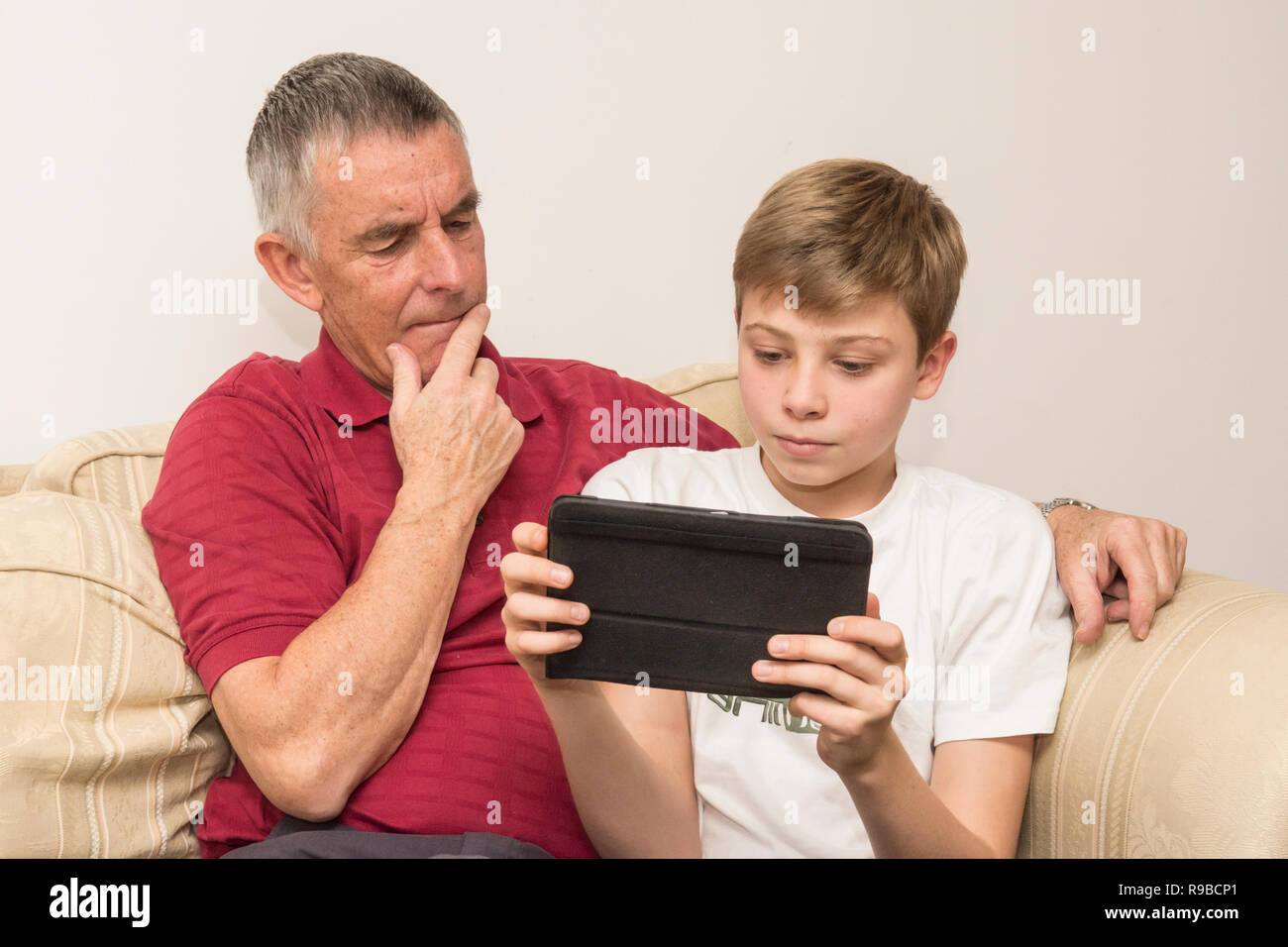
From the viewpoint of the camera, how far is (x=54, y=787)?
1099mm

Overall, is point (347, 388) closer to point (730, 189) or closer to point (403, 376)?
point (403, 376)

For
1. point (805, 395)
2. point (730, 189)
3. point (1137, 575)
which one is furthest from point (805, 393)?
point (730, 189)

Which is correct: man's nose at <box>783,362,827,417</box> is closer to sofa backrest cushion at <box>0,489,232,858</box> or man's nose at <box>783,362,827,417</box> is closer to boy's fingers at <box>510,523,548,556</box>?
boy's fingers at <box>510,523,548,556</box>

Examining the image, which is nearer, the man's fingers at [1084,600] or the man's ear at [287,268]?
the man's fingers at [1084,600]

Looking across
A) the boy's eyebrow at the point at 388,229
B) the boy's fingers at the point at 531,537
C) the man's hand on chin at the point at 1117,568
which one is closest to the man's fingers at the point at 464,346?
the boy's eyebrow at the point at 388,229

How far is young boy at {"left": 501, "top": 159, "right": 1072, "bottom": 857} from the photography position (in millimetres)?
1086

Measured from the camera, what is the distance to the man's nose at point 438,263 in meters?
1.33

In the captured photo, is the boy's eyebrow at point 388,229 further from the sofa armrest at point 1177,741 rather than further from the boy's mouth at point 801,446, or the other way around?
the sofa armrest at point 1177,741

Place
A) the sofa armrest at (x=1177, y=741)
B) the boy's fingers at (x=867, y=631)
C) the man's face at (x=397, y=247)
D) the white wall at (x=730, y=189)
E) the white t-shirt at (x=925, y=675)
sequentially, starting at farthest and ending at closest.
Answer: the white wall at (x=730, y=189) < the man's face at (x=397, y=247) < the white t-shirt at (x=925, y=675) < the sofa armrest at (x=1177, y=741) < the boy's fingers at (x=867, y=631)

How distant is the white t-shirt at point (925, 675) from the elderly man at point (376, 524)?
0.20ft

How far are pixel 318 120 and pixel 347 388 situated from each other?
0.31 meters

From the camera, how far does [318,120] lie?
131 centimetres
